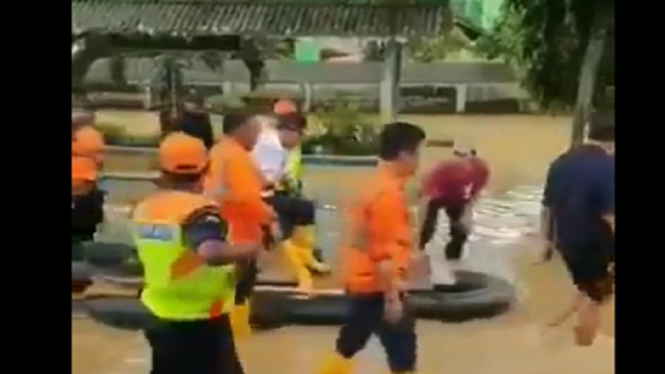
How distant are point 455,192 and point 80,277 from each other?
1.76 ft

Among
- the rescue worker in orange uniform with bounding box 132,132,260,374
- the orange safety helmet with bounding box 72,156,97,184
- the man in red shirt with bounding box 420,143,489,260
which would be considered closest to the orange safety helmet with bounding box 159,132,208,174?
the rescue worker in orange uniform with bounding box 132,132,260,374

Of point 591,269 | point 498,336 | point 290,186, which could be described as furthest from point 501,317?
point 290,186

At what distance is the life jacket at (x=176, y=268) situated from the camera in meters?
1.56

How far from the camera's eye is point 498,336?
1.59 metres

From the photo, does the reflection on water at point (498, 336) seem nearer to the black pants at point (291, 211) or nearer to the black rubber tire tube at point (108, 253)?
the black pants at point (291, 211)

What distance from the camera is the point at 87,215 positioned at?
160cm

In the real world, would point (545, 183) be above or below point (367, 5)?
below

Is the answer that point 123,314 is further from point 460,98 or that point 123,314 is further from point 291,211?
→ point 460,98

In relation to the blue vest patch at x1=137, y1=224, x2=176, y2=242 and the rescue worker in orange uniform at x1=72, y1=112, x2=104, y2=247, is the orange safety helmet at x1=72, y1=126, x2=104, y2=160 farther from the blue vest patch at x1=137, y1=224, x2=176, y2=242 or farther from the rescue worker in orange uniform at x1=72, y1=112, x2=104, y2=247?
the blue vest patch at x1=137, y1=224, x2=176, y2=242

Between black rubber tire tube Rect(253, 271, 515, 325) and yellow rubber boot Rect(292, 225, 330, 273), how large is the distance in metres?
0.04
